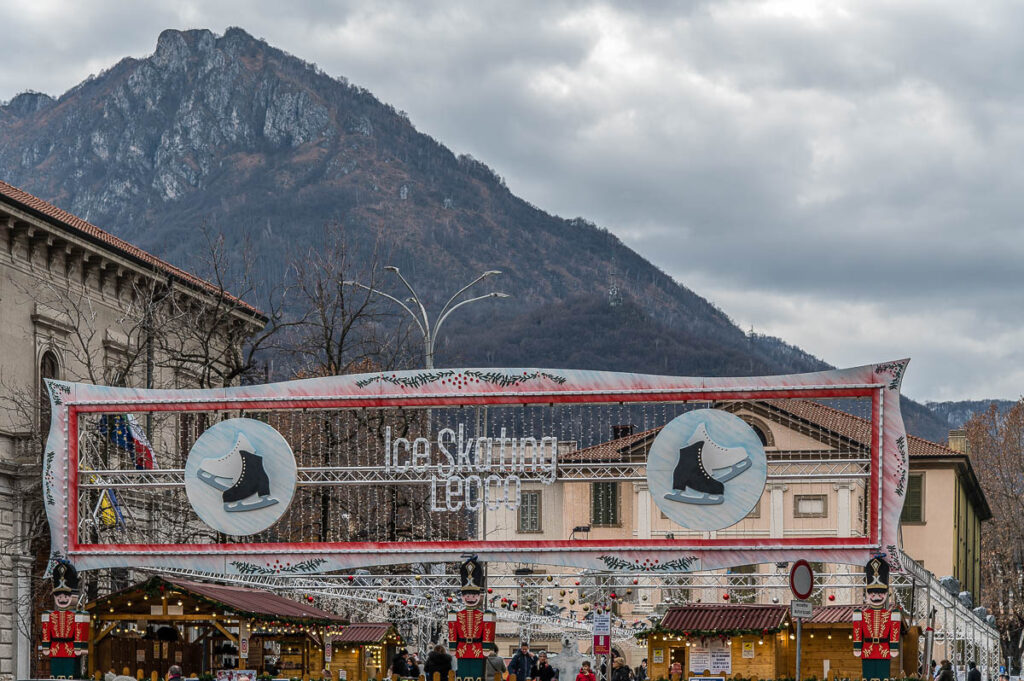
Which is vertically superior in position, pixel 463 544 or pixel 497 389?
pixel 497 389

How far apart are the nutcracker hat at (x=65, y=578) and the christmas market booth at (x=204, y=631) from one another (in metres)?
2.41

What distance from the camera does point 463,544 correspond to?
29969 mm

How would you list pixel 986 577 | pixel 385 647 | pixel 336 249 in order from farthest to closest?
pixel 986 577, pixel 336 249, pixel 385 647

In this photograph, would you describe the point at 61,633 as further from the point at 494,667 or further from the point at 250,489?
the point at 494,667

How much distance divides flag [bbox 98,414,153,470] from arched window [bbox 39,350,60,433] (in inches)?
266

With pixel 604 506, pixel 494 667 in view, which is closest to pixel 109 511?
pixel 494 667

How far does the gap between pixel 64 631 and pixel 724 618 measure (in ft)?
59.6

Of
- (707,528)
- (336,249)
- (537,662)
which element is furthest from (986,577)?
(707,528)

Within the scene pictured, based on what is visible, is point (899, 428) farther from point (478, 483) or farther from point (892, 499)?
point (478, 483)

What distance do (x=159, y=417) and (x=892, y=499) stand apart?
2507cm

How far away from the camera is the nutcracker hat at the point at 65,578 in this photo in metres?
31.0

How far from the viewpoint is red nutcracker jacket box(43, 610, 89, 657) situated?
1213 inches

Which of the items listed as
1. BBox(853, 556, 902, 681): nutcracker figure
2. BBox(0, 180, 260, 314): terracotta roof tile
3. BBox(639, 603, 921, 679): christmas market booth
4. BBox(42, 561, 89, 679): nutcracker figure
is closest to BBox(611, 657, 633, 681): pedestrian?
BBox(639, 603, 921, 679): christmas market booth

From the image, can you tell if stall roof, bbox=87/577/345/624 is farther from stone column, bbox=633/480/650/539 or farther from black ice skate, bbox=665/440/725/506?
stone column, bbox=633/480/650/539
